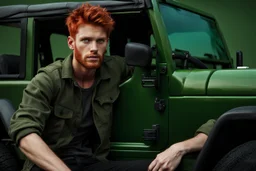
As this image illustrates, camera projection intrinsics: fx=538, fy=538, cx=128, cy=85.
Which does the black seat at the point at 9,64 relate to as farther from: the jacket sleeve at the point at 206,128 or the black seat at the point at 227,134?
the black seat at the point at 227,134

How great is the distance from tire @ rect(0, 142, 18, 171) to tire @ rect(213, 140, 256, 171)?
1538mm

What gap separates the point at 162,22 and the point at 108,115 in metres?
0.74

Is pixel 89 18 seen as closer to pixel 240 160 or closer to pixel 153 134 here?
pixel 153 134

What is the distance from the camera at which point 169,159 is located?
3240 mm

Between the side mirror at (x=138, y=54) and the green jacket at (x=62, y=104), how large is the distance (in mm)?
280

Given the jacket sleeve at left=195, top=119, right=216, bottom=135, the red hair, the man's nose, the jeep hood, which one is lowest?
the jacket sleeve at left=195, top=119, right=216, bottom=135

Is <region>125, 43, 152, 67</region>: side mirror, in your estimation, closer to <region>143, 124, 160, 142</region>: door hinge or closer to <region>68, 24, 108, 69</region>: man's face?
<region>68, 24, 108, 69</region>: man's face

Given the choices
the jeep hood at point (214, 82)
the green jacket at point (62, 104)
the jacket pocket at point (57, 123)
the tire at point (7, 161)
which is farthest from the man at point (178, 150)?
the tire at point (7, 161)

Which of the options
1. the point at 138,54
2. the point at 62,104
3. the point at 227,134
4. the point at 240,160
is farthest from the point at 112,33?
the point at 240,160

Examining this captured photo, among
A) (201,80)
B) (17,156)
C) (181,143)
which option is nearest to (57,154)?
(17,156)

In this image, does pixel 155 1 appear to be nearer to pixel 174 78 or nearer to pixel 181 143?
pixel 174 78

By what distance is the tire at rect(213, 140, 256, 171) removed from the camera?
9.66ft

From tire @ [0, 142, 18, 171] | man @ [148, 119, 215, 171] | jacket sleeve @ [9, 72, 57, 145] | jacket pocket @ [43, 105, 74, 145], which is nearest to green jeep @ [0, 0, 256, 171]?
tire @ [0, 142, 18, 171]

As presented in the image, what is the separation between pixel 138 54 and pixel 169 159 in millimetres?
681
